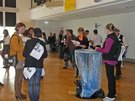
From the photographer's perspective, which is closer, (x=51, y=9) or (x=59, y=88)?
(x=59, y=88)

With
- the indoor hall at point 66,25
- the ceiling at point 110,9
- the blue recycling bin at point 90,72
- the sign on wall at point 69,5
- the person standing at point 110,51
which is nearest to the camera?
the person standing at point 110,51

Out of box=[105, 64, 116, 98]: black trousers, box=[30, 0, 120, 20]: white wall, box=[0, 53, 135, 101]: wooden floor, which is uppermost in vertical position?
box=[30, 0, 120, 20]: white wall

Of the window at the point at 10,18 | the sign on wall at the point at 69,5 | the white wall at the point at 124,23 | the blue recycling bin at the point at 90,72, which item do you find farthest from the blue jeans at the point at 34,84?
the window at the point at 10,18

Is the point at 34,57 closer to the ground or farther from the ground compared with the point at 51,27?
closer to the ground

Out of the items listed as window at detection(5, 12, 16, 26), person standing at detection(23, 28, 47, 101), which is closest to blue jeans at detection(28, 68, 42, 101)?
person standing at detection(23, 28, 47, 101)

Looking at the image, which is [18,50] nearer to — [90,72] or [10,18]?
[90,72]

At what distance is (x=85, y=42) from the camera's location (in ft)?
26.5

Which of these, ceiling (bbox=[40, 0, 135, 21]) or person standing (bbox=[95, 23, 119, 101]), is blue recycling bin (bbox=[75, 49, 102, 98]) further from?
ceiling (bbox=[40, 0, 135, 21])

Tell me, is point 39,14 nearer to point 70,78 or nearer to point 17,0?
point 17,0

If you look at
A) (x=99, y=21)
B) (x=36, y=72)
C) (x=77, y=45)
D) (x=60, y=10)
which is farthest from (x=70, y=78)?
(x=99, y=21)

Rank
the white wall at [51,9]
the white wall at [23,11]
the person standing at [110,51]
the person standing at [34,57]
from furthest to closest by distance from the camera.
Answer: the white wall at [23,11] < the white wall at [51,9] < the person standing at [110,51] < the person standing at [34,57]

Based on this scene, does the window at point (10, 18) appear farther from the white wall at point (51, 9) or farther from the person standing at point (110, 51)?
the person standing at point (110, 51)

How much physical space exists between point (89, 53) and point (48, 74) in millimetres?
3425

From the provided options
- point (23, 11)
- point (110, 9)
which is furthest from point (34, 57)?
point (23, 11)
